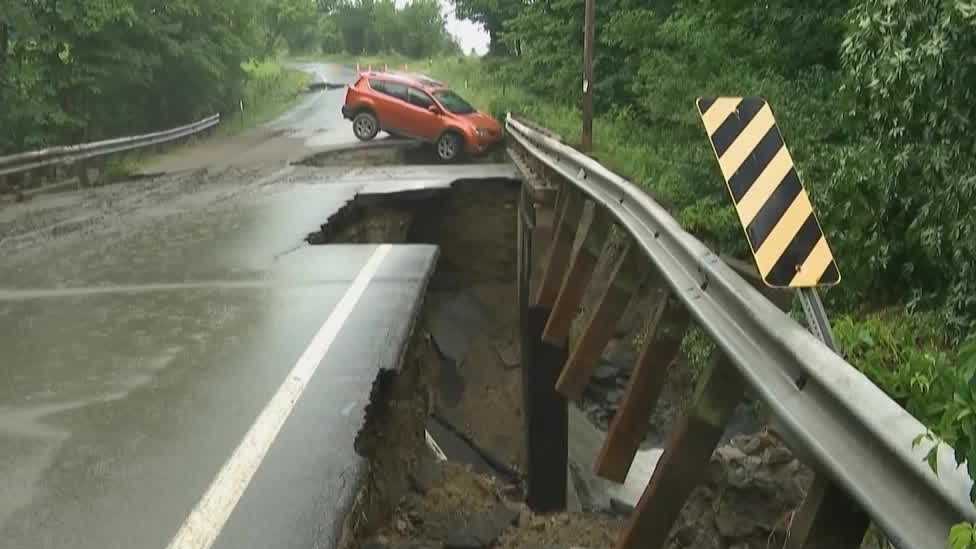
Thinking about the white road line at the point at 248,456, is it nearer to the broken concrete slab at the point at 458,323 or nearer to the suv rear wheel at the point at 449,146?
the broken concrete slab at the point at 458,323

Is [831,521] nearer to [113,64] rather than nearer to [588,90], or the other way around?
[588,90]

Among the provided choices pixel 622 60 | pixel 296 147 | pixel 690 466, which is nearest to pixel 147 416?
pixel 690 466

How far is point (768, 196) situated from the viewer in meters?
4.25

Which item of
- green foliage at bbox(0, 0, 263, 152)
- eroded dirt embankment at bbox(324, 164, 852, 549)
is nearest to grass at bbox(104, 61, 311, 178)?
green foliage at bbox(0, 0, 263, 152)

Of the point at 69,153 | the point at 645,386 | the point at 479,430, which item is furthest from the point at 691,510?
the point at 69,153

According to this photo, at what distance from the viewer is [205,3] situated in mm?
32969

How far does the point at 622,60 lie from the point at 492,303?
27.4ft

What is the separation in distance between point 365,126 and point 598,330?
20.2 m

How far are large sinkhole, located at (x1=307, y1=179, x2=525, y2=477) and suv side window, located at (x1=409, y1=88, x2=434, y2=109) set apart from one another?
745 centimetres

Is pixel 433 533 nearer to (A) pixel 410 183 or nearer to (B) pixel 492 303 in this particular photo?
(A) pixel 410 183

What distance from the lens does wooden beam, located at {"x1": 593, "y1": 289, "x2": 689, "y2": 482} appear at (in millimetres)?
5156

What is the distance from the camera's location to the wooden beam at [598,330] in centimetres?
693

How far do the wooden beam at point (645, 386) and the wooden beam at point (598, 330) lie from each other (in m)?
1.51

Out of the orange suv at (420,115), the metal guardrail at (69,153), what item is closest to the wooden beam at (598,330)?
the metal guardrail at (69,153)
